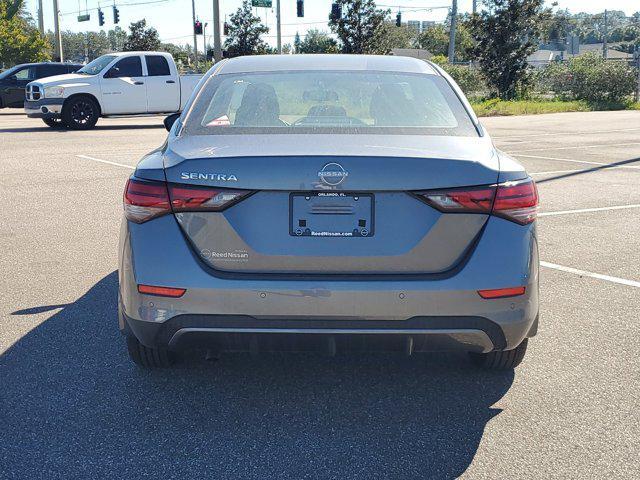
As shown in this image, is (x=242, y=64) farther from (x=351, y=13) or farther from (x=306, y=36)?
(x=306, y=36)

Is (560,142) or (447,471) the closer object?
(447,471)

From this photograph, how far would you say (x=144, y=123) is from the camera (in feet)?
85.9

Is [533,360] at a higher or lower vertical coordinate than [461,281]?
lower

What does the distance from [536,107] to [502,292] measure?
102 ft

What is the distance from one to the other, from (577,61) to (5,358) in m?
40.8

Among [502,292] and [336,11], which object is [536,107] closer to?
[336,11]

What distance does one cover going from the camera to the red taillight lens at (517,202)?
141 inches

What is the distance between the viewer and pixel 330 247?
350cm

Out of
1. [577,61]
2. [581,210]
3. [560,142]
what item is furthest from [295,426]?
[577,61]

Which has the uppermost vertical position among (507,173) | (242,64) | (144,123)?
(242,64)

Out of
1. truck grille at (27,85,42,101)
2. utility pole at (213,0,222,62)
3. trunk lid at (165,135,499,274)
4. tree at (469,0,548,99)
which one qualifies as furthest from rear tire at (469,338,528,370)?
tree at (469,0,548,99)

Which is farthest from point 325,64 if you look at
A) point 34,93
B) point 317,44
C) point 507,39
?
point 317,44

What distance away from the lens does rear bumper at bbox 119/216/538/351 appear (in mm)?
3488

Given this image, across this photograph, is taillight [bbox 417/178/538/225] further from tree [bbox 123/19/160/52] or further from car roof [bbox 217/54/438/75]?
tree [bbox 123/19/160/52]
